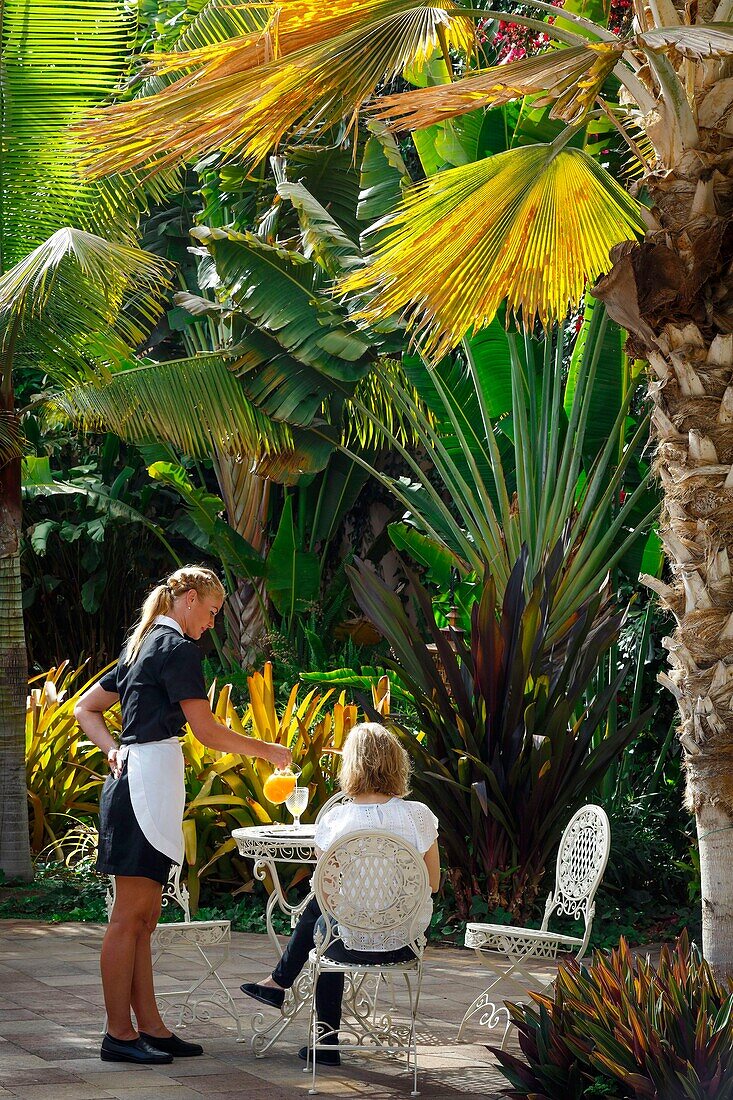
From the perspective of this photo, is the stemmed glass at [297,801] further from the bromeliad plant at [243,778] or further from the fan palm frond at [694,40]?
the fan palm frond at [694,40]

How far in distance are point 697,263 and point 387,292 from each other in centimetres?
133

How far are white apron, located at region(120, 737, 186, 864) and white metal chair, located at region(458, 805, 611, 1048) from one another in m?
1.25

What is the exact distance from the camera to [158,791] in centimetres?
505

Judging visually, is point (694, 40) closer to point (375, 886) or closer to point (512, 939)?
point (375, 886)

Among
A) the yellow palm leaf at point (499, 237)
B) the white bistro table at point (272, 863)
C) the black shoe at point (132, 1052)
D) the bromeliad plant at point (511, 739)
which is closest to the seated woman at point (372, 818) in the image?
the white bistro table at point (272, 863)

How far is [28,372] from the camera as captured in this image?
16.6 metres

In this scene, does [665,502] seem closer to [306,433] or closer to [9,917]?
[9,917]

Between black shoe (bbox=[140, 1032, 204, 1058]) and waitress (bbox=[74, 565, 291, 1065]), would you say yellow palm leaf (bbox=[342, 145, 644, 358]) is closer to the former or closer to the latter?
waitress (bbox=[74, 565, 291, 1065])

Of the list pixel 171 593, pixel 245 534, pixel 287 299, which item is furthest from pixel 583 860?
pixel 245 534

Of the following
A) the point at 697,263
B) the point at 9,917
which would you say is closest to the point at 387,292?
the point at 697,263

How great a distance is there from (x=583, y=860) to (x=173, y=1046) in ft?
6.39

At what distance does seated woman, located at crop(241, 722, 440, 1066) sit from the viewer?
4.91 meters

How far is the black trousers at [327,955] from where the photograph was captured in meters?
4.89

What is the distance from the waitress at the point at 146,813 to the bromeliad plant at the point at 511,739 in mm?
3149
